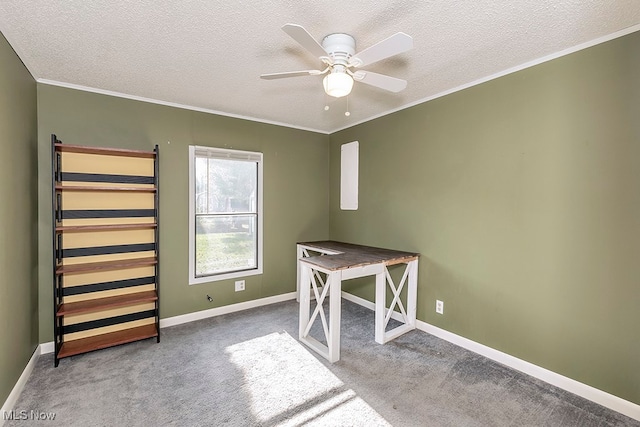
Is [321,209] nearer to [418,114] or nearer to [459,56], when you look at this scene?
[418,114]

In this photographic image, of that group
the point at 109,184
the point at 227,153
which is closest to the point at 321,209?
the point at 227,153

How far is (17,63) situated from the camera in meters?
2.09

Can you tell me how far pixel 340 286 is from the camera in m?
2.50

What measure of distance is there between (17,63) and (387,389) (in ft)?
11.6

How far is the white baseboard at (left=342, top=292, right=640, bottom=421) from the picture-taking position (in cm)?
186

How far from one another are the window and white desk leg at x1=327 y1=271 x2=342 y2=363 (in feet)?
5.15

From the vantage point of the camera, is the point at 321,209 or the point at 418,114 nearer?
the point at 418,114

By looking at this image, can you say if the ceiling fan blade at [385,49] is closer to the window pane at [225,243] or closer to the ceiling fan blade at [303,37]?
the ceiling fan blade at [303,37]

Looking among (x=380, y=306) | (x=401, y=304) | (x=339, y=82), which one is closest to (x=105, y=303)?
(x=380, y=306)

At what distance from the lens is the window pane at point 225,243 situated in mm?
3418

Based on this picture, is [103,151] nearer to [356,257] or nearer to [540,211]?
[356,257]

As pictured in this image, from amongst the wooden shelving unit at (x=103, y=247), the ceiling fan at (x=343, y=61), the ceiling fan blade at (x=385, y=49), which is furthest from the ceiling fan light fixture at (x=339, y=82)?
the wooden shelving unit at (x=103, y=247)

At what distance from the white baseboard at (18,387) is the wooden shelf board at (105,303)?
15.2 inches

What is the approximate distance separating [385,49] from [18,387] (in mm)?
3224
